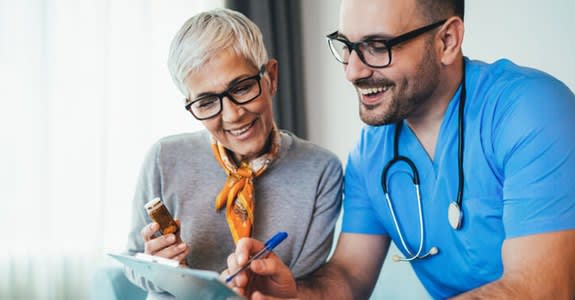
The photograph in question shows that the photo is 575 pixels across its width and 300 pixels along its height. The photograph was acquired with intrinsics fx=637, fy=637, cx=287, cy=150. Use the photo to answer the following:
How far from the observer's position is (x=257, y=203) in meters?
1.68

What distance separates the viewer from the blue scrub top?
4.23ft

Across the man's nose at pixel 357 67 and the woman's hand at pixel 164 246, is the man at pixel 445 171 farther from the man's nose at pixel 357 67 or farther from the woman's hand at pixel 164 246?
the woman's hand at pixel 164 246

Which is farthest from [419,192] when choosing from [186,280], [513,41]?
[513,41]

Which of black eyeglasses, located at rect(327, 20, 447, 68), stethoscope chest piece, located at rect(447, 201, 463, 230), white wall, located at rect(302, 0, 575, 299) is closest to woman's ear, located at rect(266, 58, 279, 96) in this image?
black eyeglasses, located at rect(327, 20, 447, 68)

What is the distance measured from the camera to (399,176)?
5.25 ft

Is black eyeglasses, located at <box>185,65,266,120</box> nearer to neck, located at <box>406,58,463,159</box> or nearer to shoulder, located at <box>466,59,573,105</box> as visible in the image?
neck, located at <box>406,58,463,159</box>

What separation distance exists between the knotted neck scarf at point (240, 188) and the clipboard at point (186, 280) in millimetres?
371

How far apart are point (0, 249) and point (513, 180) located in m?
2.32

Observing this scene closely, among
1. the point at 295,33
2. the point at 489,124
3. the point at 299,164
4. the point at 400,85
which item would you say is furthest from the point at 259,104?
the point at 295,33

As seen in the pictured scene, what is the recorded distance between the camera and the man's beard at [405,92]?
59.1 inches

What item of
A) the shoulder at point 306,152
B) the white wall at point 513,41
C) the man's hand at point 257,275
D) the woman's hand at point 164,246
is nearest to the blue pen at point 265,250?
the man's hand at point 257,275

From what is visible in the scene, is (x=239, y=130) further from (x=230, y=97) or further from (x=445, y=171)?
(x=445, y=171)

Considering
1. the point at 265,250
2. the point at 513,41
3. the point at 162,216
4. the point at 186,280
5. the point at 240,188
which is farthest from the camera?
the point at 513,41

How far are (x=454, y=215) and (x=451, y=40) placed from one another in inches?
16.5
